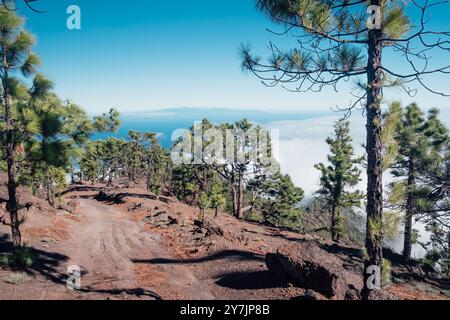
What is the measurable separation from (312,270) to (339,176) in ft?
76.1

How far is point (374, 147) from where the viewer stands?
23.2ft

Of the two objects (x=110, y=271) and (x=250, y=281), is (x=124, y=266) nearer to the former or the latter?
(x=110, y=271)

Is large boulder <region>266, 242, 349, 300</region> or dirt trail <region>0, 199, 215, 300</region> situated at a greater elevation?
large boulder <region>266, 242, 349, 300</region>

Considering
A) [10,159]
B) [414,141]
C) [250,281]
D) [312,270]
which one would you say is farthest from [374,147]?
[414,141]

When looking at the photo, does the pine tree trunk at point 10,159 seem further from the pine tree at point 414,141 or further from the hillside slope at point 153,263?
the pine tree at point 414,141

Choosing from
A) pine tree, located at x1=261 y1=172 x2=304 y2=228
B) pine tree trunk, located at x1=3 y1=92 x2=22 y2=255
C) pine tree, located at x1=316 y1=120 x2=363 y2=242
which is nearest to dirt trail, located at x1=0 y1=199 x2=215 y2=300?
pine tree trunk, located at x1=3 y1=92 x2=22 y2=255

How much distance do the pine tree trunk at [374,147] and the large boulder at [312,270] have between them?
3.50 m

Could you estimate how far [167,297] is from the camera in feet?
37.1

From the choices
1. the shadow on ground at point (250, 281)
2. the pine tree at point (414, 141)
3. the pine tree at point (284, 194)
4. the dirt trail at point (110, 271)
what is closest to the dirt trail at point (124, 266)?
the dirt trail at point (110, 271)

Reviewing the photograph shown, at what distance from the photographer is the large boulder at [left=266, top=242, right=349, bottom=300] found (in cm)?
1038

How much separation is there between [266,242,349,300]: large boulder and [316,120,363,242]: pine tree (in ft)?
72.0

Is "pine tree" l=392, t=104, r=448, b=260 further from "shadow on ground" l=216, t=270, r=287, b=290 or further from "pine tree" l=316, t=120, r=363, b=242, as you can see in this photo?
"shadow on ground" l=216, t=270, r=287, b=290
